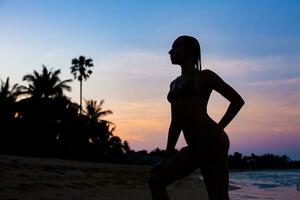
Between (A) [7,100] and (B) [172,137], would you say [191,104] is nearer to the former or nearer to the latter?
(B) [172,137]

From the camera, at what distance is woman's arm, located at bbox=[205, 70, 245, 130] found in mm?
3099

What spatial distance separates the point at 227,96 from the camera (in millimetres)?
3174

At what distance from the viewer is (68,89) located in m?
44.1

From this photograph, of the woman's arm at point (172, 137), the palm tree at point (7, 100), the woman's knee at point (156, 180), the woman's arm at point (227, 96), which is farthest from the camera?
the palm tree at point (7, 100)

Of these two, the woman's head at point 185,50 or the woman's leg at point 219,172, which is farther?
the woman's head at point 185,50

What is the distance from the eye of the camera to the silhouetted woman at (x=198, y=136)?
3.11 metres

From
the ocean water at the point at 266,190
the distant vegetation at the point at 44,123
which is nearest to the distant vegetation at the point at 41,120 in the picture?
the distant vegetation at the point at 44,123

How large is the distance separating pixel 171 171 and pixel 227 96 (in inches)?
22.9

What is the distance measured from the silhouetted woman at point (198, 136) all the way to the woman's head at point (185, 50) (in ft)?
0.10

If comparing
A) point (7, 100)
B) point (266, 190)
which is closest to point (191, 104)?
point (266, 190)

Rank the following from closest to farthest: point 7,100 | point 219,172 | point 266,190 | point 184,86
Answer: point 219,172 → point 184,86 → point 266,190 → point 7,100

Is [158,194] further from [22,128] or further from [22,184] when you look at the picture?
[22,128]

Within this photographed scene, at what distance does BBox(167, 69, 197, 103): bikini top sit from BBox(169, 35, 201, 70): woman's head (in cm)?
11

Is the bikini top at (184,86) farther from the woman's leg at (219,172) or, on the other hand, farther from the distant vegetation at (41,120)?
the distant vegetation at (41,120)
